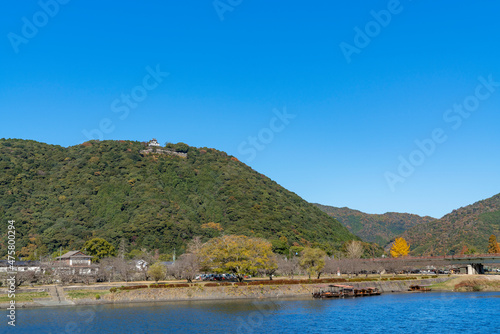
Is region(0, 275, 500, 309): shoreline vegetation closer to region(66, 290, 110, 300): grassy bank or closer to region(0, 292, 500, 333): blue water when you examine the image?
region(66, 290, 110, 300): grassy bank

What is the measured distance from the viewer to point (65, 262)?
118375 mm

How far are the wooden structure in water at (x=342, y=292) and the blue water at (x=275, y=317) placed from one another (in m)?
4.89

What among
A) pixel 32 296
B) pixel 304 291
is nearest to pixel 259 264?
pixel 304 291

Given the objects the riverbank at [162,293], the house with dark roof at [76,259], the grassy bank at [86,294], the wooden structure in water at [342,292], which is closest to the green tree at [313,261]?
the riverbank at [162,293]

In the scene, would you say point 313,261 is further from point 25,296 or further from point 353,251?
point 25,296

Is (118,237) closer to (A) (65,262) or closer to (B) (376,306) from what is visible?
(A) (65,262)

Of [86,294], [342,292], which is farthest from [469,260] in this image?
[86,294]

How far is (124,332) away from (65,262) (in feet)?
257

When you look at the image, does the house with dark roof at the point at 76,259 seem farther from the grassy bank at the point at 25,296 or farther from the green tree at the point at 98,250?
the grassy bank at the point at 25,296

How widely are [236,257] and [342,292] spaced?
21.2m

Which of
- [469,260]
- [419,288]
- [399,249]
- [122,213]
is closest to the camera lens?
[419,288]

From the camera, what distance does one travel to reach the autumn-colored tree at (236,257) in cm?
8423

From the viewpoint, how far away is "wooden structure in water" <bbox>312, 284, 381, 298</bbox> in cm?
7994

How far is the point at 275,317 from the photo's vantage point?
190 feet
